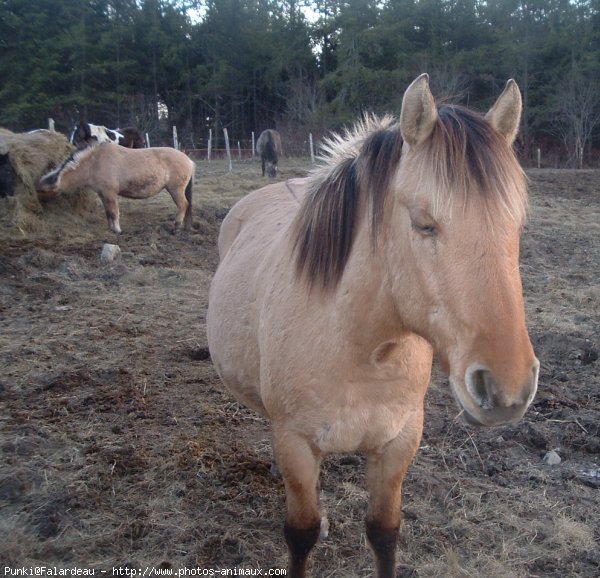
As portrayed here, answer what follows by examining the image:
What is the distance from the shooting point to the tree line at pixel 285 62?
27.1m

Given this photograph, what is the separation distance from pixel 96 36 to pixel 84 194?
100 ft

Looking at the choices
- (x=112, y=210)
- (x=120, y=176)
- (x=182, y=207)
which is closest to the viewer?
(x=112, y=210)

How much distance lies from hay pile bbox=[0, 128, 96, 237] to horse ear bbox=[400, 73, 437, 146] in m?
8.32

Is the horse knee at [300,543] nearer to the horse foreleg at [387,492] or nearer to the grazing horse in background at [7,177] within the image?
the horse foreleg at [387,492]

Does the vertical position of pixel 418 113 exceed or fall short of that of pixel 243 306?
it exceeds it

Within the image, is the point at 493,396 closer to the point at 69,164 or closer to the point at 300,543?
the point at 300,543

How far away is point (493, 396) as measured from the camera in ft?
4.03

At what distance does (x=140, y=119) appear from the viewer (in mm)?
32750

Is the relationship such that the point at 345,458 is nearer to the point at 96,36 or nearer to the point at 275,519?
the point at 275,519

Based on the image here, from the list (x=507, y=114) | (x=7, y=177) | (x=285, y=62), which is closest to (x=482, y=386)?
(x=507, y=114)

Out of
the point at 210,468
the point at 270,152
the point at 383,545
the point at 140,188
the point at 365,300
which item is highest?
the point at 270,152

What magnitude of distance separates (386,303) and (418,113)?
573 millimetres

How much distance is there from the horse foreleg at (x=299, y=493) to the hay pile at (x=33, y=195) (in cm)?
781

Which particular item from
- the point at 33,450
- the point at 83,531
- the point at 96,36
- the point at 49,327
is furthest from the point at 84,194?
the point at 96,36
